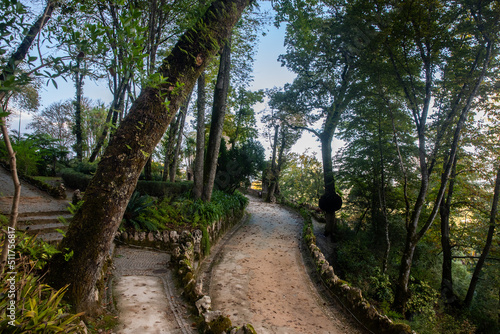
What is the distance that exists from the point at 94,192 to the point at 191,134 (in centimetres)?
2959

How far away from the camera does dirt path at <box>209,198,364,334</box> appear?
4.62 metres

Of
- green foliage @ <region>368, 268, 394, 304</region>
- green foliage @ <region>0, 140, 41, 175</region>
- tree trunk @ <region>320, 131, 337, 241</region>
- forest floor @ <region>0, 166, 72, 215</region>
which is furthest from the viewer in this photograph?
tree trunk @ <region>320, 131, 337, 241</region>

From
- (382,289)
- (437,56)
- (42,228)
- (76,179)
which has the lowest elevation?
(382,289)

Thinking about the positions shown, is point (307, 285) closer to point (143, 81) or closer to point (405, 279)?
point (405, 279)

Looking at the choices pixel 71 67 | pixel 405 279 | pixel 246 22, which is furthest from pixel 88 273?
pixel 246 22

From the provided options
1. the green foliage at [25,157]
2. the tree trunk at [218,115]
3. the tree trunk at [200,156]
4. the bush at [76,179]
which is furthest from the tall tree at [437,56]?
the green foliage at [25,157]

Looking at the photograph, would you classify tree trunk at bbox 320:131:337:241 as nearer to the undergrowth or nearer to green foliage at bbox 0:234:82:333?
the undergrowth

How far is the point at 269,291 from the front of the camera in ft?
19.0

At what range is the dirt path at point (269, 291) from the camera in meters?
4.62

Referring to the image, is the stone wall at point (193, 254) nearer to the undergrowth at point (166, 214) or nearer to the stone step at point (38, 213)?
the undergrowth at point (166, 214)

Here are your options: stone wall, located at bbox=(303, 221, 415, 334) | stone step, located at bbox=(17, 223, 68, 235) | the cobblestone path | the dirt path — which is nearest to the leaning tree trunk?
the cobblestone path

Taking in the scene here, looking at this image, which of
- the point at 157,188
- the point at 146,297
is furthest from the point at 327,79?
the point at 146,297

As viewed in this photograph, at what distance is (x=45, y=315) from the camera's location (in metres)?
Answer: 2.11

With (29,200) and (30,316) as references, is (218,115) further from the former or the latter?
(30,316)
